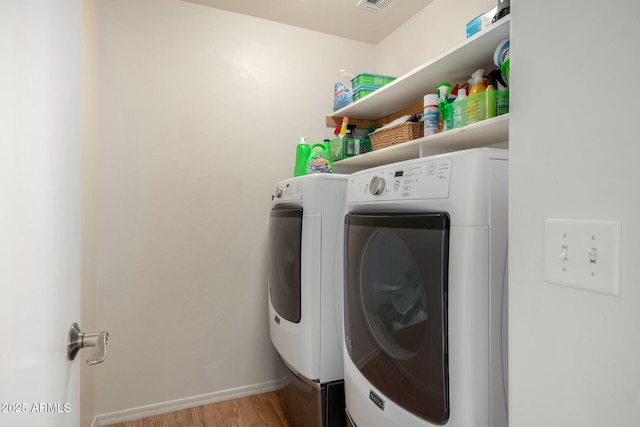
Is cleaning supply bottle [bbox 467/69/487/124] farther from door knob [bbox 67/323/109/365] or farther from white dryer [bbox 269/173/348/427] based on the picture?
door knob [bbox 67/323/109/365]

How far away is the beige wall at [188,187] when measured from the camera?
2.06 m

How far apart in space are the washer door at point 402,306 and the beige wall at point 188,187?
126cm

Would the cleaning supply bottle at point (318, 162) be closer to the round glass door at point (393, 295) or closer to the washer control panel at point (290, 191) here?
the washer control panel at point (290, 191)

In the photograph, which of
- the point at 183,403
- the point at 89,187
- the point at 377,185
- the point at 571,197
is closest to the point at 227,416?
the point at 183,403

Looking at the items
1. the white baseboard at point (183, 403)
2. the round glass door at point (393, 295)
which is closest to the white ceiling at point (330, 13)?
the round glass door at point (393, 295)

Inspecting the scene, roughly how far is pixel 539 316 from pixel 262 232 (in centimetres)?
193

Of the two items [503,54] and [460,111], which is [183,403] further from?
[503,54]

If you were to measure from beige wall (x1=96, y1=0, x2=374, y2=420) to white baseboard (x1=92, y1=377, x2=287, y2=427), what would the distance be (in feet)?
0.04

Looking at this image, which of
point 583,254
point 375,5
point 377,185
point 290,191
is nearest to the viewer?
point 583,254

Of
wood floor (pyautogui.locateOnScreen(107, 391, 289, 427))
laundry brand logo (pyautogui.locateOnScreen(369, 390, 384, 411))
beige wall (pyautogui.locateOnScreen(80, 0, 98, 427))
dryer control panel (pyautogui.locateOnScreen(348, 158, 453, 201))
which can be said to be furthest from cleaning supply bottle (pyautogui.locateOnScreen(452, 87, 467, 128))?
wood floor (pyautogui.locateOnScreen(107, 391, 289, 427))

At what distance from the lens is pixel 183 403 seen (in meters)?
2.19

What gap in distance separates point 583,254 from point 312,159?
1.75 meters

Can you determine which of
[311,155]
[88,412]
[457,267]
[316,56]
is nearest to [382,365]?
[457,267]

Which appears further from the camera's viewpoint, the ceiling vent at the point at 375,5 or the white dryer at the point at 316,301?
the ceiling vent at the point at 375,5
